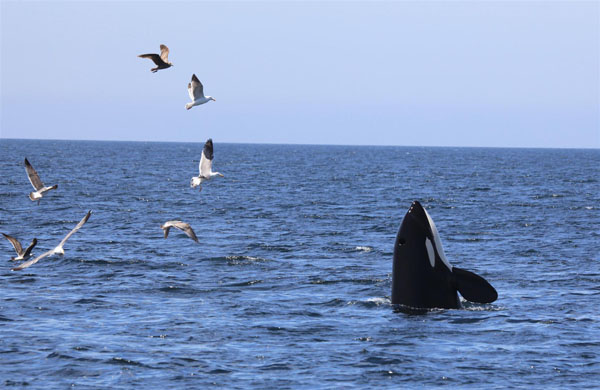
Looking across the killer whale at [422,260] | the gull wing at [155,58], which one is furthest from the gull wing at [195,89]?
the killer whale at [422,260]

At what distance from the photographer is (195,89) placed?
820 inches

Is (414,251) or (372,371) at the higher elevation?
(414,251)

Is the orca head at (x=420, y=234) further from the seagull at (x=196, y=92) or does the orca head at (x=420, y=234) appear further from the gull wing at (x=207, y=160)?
the seagull at (x=196, y=92)

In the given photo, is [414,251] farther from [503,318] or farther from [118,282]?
[118,282]

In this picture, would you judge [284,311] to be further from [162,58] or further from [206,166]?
[162,58]

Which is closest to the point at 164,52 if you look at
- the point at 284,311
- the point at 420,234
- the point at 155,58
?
the point at 155,58

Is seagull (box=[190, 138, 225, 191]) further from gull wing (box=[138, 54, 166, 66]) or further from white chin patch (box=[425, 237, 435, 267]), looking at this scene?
white chin patch (box=[425, 237, 435, 267])

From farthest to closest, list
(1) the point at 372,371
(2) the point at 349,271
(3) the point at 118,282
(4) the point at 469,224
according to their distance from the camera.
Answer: (4) the point at 469,224
(2) the point at 349,271
(3) the point at 118,282
(1) the point at 372,371

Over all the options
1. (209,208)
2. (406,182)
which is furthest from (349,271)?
(406,182)

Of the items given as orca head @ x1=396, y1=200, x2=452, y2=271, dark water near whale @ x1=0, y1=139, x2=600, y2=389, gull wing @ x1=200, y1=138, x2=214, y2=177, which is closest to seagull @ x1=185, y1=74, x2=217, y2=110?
gull wing @ x1=200, y1=138, x2=214, y2=177

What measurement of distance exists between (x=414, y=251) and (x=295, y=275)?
8118 mm

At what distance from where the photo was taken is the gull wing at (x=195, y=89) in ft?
68.2

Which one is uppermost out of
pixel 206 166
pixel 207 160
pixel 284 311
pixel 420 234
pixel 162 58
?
pixel 162 58

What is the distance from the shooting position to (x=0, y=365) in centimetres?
1528
